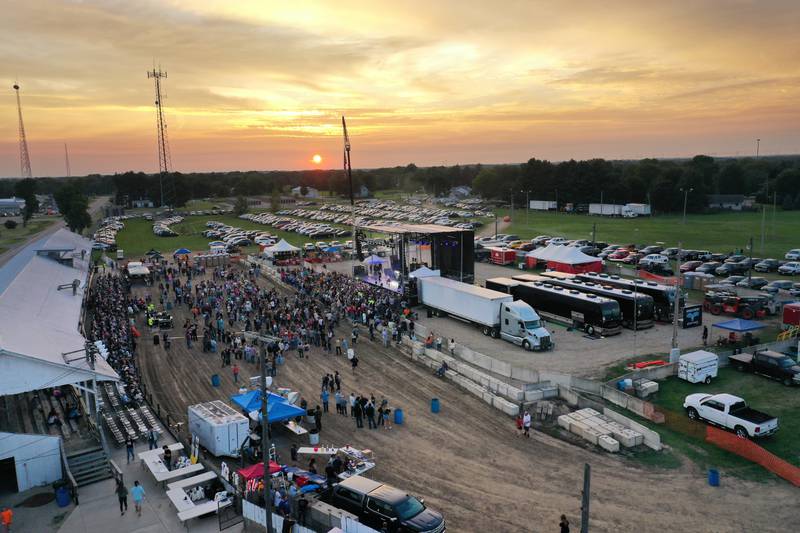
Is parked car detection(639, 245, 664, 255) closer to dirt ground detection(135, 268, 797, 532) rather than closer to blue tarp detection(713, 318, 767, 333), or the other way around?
blue tarp detection(713, 318, 767, 333)

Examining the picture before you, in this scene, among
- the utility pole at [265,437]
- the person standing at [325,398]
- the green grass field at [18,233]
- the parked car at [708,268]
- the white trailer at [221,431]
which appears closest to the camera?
the utility pole at [265,437]

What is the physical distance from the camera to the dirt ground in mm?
15125

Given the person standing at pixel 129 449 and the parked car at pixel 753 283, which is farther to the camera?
the parked car at pixel 753 283

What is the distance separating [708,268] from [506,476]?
1522 inches

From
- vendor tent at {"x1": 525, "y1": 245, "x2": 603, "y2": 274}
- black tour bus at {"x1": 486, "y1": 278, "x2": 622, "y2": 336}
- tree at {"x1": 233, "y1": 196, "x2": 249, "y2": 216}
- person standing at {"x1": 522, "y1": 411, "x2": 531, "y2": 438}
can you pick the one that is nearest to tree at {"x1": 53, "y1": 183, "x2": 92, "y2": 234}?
tree at {"x1": 233, "y1": 196, "x2": 249, "y2": 216}

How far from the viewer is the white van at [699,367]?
24.2 meters

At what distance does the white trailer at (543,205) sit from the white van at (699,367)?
89.7m

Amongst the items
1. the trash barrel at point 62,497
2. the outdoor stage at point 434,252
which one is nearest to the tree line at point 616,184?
the outdoor stage at point 434,252

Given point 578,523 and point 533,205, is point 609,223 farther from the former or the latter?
point 578,523

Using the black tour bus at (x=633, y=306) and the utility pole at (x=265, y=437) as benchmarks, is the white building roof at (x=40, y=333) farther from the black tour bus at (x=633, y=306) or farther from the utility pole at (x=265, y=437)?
the black tour bus at (x=633, y=306)

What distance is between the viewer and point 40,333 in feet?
69.3

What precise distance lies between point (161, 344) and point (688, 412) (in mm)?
26606

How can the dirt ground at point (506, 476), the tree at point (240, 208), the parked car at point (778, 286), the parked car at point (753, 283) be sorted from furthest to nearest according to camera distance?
the tree at point (240, 208), the parked car at point (753, 283), the parked car at point (778, 286), the dirt ground at point (506, 476)

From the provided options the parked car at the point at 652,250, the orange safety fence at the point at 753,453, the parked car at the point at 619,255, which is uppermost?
the parked car at the point at 652,250
